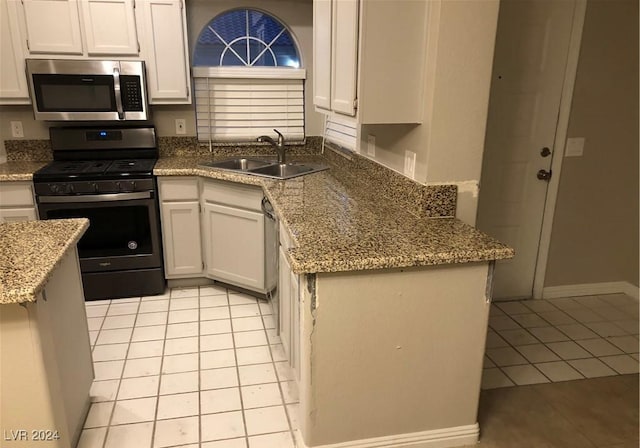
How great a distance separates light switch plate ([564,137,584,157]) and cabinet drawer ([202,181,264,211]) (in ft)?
6.64

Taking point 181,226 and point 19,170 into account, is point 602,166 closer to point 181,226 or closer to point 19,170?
point 181,226

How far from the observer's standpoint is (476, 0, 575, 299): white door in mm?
2807

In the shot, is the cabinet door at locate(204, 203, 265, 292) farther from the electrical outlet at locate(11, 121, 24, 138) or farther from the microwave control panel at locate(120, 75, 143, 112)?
the electrical outlet at locate(11, 121, 24, 138)

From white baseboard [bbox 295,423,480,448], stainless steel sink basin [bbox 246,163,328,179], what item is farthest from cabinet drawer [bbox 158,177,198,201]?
white baseboard [bbox 295,423,480,448]

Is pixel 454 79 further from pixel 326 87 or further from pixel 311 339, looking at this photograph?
pixel 311 339

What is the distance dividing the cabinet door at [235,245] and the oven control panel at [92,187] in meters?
0.46

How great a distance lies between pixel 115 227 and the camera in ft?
10.5

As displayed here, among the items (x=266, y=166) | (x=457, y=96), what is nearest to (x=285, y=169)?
(x=266, y=166)

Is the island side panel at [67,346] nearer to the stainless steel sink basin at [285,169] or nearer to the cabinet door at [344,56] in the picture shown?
the cabinet door at [344,56]

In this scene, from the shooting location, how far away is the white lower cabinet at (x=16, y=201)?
3025 millimetres

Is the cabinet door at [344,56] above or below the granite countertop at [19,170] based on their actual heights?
above

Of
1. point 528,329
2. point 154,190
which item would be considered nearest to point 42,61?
point 154,190

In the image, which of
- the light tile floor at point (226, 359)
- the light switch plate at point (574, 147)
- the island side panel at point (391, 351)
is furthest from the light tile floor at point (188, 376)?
the light switch plate at point (574, 147)

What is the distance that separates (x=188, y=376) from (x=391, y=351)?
1.19 meters
